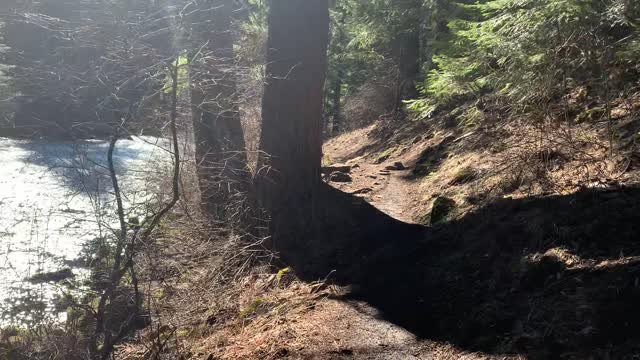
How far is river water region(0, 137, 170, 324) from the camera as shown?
635cm

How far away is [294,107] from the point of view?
7824mm

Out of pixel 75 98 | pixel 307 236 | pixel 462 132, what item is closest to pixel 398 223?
pixel 307 236

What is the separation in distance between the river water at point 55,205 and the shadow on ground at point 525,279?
285 cm

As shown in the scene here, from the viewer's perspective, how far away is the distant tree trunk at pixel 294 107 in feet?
25.1

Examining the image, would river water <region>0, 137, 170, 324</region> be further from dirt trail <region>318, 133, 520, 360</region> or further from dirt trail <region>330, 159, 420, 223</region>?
dirt trail <region>330, 159, 420, 223</region>

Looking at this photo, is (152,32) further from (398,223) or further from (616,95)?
(616,95)

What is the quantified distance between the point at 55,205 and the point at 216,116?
6.26 metres

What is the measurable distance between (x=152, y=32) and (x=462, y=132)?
7.76 metres

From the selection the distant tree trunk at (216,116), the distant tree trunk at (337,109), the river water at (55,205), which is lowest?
the river water at (55,205)

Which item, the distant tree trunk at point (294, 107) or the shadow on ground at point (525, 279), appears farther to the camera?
the distant tree trunk at point (294, 107)

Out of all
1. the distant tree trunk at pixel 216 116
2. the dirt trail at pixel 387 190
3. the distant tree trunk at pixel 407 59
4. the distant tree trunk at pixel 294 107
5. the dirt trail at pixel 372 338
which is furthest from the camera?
the distant tree trunk at pixel 407 59

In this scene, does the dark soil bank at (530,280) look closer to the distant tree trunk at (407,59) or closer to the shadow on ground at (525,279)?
the shadow on ground at (525,279)

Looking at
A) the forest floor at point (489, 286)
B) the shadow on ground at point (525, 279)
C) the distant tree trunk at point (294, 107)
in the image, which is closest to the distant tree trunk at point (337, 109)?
the distant tree trunk at point (294, 107)

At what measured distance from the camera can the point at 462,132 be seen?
11945mm
